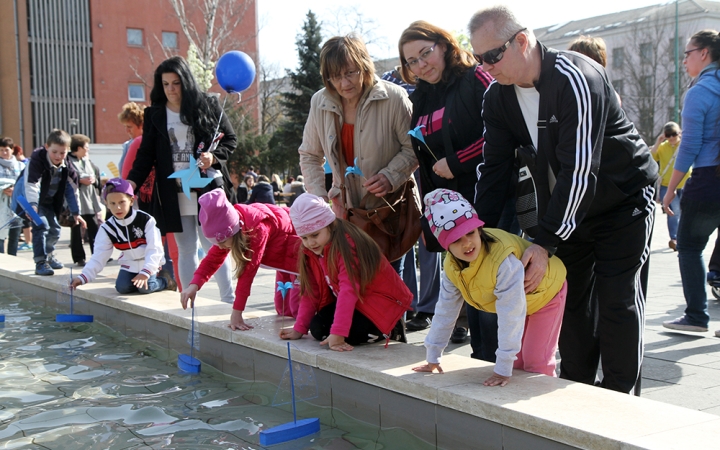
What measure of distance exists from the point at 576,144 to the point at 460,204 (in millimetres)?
571

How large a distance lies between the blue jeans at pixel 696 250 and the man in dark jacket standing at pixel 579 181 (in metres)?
1.85

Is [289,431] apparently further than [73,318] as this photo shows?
No

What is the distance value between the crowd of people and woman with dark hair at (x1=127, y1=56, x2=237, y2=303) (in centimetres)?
2

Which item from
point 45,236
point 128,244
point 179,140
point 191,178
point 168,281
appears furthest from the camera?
point 45,236

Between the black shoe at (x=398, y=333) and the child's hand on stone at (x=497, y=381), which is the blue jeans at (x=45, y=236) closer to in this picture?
the black shoe at (x=398, y=333)

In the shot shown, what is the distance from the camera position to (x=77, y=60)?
144ft

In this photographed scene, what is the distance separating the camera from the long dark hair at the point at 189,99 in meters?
6.00

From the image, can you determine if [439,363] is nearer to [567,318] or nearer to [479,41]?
[567,318]

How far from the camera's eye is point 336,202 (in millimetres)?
5027

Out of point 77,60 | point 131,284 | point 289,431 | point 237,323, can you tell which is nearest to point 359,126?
point 237,323

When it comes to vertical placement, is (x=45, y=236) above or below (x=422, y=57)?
below

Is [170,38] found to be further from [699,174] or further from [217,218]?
[699,174]

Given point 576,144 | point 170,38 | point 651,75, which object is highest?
point 170,38

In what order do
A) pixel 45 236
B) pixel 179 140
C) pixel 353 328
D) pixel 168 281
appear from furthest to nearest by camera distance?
pixel 45 236, pixel 168 281, pixel 179 140, pixel 353 328
